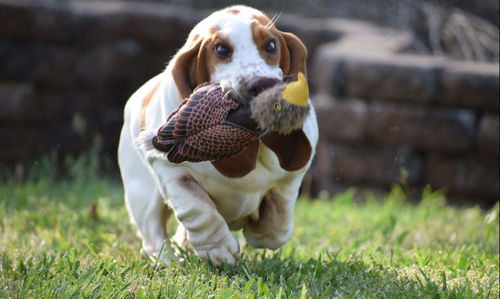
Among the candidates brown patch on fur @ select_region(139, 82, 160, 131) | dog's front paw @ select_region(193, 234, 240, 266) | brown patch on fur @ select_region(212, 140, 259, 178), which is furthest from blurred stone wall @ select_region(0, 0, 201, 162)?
brown patch on fur @ select_region(212, 140, 259, 178)

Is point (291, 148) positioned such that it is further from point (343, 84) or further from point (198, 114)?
point (343, 84)

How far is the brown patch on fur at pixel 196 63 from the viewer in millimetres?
2203

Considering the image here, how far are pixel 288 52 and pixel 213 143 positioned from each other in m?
0.54

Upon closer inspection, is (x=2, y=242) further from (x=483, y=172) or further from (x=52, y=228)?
(x=483, y=172)

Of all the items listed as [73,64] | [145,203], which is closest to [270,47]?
[145,203]

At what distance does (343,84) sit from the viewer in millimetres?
4504

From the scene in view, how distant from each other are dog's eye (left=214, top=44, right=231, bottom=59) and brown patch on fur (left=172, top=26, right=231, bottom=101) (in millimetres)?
13

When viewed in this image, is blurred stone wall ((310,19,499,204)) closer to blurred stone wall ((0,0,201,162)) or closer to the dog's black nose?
blurred stone wall ((0,0,201,162))

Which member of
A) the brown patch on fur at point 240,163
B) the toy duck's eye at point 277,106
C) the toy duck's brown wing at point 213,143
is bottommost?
the brown patch on fur at point 240,163

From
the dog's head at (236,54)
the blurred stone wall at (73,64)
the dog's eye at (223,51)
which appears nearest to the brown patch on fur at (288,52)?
the dog's head at (236,54)

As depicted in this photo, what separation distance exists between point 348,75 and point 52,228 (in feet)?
7.63

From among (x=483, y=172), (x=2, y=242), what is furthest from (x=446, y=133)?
(x=2, y=242)

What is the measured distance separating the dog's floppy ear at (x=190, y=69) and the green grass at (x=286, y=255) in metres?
0.70

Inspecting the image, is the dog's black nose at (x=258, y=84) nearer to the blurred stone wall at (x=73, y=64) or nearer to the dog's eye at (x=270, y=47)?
the dog's eye at (x=270, y=47)
